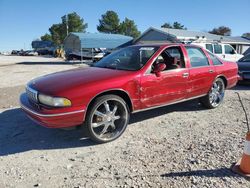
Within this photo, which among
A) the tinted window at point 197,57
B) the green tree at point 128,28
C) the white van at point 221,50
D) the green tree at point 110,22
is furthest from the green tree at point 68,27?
the tinted window at point 197,57

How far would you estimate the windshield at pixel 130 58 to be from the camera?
487 cm

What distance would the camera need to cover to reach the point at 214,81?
20.0ft

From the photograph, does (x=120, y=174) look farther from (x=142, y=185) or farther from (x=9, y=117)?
(x=9, y=117)

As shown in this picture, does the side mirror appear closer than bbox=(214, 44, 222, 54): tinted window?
Yes

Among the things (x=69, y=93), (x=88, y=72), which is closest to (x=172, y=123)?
(x=88, y=72)

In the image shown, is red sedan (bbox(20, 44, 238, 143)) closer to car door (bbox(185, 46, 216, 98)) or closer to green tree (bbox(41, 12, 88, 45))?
car door (bbox(185, 46, 216, 98))

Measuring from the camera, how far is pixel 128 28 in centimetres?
7181

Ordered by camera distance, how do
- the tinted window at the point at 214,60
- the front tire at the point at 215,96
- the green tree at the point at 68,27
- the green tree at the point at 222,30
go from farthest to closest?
the green tree at the point at 222,30, the green tree at the point at 68,27, the tinted window at the point at 214,60, the front tire at the point at 215,96

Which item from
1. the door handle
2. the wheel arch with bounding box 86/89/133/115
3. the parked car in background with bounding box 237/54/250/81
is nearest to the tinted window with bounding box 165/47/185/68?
the door handle

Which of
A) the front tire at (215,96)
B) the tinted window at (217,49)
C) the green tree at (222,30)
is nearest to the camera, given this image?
the front tire at (215,96)

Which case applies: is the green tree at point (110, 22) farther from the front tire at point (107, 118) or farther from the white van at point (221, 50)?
the front tire at point (107, 118)

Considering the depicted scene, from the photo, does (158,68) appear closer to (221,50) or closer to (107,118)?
(107,118)

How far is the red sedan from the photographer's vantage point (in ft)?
12.7

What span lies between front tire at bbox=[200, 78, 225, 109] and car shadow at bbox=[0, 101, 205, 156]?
1.19 metres
